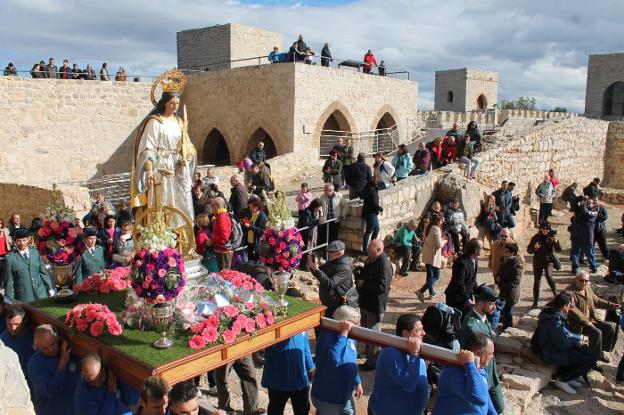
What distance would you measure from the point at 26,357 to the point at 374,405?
292cm

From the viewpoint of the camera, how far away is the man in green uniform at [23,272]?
5934 millimetres

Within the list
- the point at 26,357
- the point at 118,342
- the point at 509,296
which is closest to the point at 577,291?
the point at 509,296

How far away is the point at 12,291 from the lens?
597 cm

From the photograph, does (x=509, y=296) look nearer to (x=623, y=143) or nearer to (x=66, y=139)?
(x=66, y=139)

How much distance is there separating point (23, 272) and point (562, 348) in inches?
255

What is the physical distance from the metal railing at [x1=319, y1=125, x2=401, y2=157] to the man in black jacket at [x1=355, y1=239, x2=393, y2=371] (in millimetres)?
14344

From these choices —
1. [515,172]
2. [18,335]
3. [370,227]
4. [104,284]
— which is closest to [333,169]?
[370,227]

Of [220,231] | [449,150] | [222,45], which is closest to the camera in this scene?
[220,231]

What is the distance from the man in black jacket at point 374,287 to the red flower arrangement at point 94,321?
304 cm

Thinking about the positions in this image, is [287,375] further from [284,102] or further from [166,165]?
[284,102]

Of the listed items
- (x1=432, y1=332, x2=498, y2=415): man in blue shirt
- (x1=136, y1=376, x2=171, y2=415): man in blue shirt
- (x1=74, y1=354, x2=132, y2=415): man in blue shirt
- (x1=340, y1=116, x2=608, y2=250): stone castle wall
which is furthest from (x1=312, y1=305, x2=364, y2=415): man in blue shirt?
(x1=340, y1=116, x2=608, y2=250): stone castle wall

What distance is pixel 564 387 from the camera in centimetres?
589

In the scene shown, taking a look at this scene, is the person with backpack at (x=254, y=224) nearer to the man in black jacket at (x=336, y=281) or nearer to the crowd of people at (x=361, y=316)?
the crowd of people at (x=361, y=316)

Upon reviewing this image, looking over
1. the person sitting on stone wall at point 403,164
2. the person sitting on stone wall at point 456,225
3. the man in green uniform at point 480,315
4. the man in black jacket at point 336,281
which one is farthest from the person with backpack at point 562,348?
the person sitting on stone wall at point 403,164
